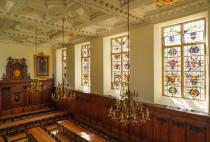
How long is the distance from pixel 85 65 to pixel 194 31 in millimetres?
5929

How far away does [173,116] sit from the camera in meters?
4.93

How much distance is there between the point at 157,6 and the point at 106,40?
10.1 feet

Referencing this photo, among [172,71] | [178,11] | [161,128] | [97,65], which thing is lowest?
[161,128]

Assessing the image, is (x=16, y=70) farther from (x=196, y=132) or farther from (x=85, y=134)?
(x=196, y=132)

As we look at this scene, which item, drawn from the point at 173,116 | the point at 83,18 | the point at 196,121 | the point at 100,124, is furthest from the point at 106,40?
the point at 196,121

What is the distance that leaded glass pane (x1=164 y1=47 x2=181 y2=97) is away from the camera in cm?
532

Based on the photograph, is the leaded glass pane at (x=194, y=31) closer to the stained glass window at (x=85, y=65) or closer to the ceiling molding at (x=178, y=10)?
the ceiling molding at (x=178, y=10)

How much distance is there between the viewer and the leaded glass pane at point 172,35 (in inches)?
209

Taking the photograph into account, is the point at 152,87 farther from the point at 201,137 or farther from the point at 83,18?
the point at 83,18

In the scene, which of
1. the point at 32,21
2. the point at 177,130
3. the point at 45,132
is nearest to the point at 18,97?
the point at 45,132

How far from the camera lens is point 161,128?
5211mm

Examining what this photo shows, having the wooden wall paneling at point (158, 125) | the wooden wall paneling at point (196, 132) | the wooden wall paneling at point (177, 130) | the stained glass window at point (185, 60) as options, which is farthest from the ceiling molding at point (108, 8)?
the wooden wall paneling at point (196, 132)

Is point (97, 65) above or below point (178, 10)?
below

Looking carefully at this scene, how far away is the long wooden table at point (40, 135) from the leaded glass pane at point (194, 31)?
545 centimetres
